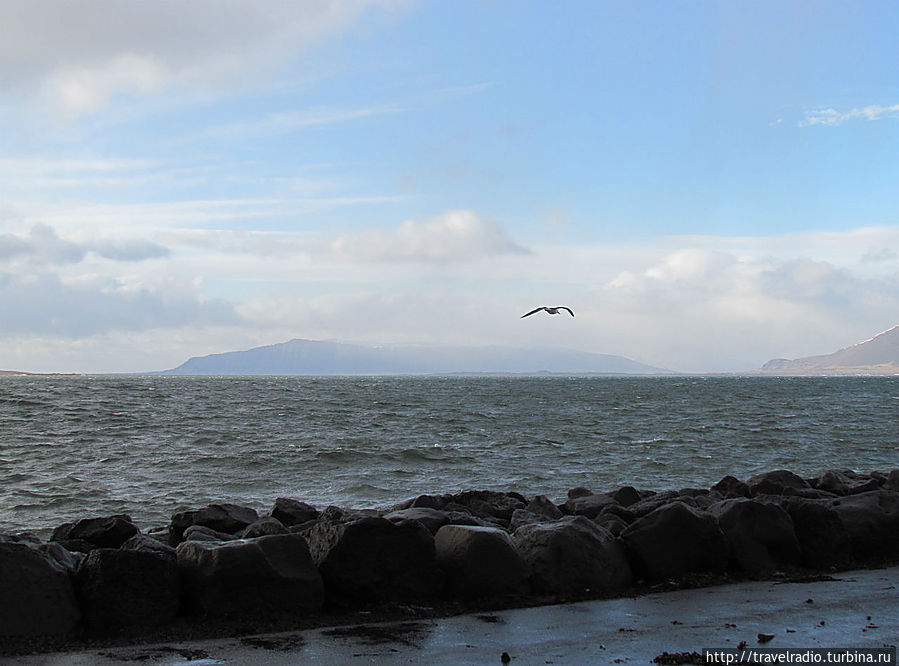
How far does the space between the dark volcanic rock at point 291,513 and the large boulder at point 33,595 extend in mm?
5313

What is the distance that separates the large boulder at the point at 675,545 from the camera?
8.52 m

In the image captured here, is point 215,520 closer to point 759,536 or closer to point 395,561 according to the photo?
point 395,561

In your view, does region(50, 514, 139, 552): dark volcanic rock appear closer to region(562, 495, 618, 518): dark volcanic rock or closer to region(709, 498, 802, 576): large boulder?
region(562, 495, 618, 518): dark volcanic rock

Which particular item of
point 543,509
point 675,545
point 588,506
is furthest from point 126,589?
point 588,506

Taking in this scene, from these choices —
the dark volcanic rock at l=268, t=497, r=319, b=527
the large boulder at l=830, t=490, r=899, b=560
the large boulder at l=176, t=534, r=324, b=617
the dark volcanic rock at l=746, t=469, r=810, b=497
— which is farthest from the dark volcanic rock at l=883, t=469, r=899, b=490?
the large boulder at l=176, t=534, r=324, b=617

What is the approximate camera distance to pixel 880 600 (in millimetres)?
7293

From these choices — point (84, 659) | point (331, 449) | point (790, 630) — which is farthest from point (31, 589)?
point (331, 449)

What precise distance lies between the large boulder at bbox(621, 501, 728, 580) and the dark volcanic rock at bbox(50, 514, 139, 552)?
19.3 feet

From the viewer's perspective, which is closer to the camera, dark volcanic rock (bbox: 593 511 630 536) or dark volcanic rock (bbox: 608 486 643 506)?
dark volcanic rock (bbox: 593 511 630 536)

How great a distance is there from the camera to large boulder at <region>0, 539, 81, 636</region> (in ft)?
21.5

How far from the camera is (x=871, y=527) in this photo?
962cm

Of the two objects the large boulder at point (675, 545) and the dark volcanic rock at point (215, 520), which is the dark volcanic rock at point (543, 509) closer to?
the large boulder at point (675, 545)

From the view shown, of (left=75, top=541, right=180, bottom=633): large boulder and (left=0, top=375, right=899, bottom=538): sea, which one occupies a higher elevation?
(left=75, top=541, right=180, bottom=633): large boulder

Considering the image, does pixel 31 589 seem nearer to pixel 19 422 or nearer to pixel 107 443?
pixel 107 443
